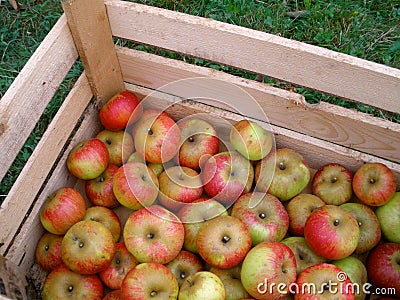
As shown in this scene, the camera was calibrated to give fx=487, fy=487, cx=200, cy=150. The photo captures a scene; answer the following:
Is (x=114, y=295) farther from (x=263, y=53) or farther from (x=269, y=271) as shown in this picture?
(x=263, y=53)

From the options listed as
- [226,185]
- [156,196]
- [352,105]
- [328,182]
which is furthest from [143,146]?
[352,105]

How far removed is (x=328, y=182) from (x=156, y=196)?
0.73 meters

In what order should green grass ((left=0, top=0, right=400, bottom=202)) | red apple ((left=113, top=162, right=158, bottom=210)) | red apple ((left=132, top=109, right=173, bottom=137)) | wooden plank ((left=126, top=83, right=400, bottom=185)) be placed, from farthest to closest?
green grass ((left=0, top=0, right=400, bottom=202)), red apple ((left=132, top=109, right=173, bottom=137)), wooden plank ((left=126, top=83, right=400, bottom=185)), red apple ((left=113, top=162, right=158, bottom=210))

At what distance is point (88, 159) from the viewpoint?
201cm

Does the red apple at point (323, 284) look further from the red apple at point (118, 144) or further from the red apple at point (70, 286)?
the red apple at point (118, 144)

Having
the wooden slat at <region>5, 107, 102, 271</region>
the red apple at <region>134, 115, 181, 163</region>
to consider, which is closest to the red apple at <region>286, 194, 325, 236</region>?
the red apple at <region>134, 115, 181, 163</region>

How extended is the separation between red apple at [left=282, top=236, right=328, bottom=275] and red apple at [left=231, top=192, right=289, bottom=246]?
0.15ft

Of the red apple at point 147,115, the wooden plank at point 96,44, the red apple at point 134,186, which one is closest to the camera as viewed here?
the wooden plank at point 96,44

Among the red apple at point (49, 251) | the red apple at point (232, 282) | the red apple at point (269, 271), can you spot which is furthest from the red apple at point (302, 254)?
the red apple at point (49, 251)

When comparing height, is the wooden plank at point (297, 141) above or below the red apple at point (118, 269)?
above

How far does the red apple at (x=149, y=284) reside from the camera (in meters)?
1.67

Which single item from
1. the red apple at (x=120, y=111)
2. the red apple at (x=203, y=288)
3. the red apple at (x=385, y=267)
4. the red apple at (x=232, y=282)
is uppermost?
the red apple at (x=120, y=111)

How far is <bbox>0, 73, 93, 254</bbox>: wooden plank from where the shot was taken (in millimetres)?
1812

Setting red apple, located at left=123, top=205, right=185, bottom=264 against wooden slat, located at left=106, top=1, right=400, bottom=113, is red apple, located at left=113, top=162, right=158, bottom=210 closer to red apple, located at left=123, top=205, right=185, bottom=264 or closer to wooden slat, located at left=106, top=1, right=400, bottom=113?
red apple, located at left=123, top=205, right=185, bottom=264
